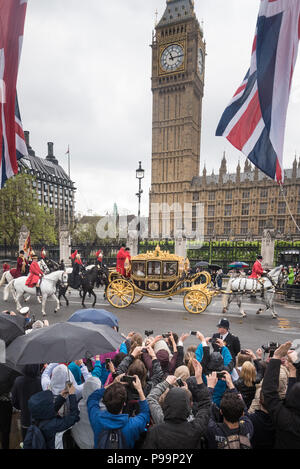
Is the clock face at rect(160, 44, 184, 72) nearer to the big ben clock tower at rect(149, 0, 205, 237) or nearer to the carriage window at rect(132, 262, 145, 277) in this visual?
the big ben clock tower at rect(149, 0, 205, 237)

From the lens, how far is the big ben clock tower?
6366 cm

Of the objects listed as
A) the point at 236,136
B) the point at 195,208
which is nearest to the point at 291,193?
the point at 195,208

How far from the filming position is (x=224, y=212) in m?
60.5

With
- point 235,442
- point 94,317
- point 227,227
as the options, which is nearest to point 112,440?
point 235,442

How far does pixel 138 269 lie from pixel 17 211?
70.6 feet

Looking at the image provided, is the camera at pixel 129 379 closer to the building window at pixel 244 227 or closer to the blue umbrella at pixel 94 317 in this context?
the blue umbrella at pixel 94 317

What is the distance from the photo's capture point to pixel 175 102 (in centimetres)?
6756

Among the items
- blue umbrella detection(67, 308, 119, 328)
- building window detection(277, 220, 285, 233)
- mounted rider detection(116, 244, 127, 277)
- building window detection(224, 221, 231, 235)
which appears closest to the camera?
blue umbrella detection(67, 308, 119, 328)

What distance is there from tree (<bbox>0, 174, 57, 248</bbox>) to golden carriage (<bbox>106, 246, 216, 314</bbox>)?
1979 centimetres

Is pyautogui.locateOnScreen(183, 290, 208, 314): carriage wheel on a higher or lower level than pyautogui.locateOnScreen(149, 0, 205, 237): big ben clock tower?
lower

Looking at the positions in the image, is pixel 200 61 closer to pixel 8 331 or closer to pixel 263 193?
pixel 263 193

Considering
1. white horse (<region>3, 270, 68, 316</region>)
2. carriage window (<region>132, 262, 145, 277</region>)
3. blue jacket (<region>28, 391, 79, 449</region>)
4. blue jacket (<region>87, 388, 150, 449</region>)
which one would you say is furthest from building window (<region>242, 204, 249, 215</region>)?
blue jacket (<region>28, 391, 79, 449</region>)
